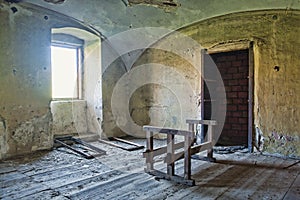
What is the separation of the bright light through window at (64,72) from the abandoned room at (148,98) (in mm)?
23

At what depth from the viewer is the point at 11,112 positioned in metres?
4.01

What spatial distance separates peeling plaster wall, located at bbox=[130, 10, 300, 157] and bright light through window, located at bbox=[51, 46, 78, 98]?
122 inches

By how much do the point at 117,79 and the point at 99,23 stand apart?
1.30 meters

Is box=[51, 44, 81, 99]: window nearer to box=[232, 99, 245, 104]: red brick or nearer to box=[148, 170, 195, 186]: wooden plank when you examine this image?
box=[148, 170, 195, 186]: wooden plank

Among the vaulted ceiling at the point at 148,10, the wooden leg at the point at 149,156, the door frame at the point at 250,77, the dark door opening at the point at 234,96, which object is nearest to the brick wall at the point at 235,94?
the dark door opening at the point at 234,96

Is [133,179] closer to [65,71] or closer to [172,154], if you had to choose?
[172,154]

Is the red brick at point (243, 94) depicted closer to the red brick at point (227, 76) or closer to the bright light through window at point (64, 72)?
the red brick at point (227, 76)

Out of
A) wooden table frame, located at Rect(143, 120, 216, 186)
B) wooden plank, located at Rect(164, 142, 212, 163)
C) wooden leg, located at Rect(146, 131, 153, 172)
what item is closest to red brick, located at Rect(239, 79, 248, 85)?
wooden plank, located at Rect(164, 142, 212, 163)

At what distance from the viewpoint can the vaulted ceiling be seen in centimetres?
390

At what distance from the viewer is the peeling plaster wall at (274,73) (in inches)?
154

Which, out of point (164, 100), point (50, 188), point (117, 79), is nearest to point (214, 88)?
point (164, 100)

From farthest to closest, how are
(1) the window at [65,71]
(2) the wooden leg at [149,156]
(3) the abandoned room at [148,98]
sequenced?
(1) the window at [65,71]
(2) the wooden leg at [149,156]
(3) the abandoned room at [148,98]

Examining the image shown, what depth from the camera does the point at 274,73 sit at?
4031 millimetres

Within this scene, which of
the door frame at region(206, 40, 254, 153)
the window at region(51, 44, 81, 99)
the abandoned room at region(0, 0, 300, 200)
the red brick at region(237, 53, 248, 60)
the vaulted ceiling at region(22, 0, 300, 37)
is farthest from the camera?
the window at region(51, 44, 81, 99)
